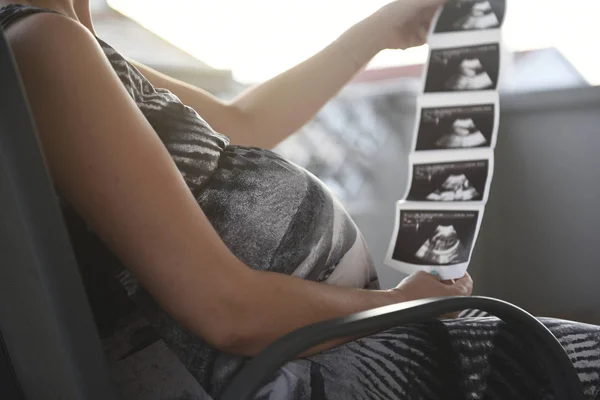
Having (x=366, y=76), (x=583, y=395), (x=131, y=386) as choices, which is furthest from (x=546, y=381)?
(x=366, y=76)

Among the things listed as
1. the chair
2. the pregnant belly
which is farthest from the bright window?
the chair

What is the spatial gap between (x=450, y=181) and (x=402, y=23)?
1.17 ft

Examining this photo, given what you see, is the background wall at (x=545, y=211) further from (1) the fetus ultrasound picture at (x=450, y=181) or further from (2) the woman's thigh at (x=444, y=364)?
(2) the woman's thigh at (x=444, y=364)

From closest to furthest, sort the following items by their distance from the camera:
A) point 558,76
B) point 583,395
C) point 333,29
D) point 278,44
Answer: point 583,395
point 558,76
point 333,29
point 278,44

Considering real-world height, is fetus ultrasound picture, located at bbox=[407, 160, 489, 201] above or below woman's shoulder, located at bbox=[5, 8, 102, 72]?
below

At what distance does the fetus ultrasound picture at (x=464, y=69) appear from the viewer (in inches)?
46.1

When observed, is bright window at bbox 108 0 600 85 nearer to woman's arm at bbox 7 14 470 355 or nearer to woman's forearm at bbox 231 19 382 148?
woman's forearm at bbox 231 19 382 148

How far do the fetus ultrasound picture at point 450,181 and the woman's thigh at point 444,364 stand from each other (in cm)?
37

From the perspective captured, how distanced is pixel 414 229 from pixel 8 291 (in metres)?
0.71

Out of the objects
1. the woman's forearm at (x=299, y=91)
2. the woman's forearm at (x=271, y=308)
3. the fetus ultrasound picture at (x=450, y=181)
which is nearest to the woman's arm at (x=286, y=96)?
the woman's forearm at (x=299, y=91)

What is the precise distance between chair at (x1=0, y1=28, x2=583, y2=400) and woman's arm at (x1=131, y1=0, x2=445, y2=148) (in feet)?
2.42

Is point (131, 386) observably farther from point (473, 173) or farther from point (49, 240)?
point (473, 173)

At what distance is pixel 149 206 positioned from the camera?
67cm

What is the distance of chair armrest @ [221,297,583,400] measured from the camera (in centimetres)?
55
